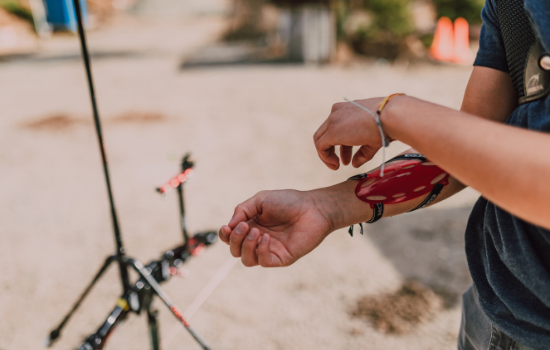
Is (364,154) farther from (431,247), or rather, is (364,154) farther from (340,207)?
(431,247)

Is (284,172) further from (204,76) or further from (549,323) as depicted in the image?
(204,76)

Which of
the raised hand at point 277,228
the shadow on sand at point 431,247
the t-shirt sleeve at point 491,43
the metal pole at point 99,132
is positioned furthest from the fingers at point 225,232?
the shadow on sand at point 431,247

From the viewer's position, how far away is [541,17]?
703mm

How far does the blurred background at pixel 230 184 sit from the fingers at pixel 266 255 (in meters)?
1.11

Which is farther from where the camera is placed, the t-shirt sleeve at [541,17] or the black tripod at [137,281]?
the black tripod at [137,281]

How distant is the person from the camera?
2.15 ft

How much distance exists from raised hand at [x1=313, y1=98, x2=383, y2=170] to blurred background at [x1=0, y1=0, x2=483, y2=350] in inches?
45.3

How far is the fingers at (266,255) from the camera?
1005 mm

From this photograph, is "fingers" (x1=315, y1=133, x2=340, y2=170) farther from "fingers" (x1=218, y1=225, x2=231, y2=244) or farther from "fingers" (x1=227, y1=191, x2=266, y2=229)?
"fingers" (x1=218, y1=225, x2=231, y2=244)

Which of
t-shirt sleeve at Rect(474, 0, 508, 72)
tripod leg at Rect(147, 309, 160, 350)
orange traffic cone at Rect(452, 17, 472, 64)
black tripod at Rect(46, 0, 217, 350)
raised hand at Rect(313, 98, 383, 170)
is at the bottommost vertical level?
tripod leg at Rect(147, 309, 160, 350)

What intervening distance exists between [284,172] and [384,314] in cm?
222

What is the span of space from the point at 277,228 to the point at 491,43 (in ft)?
2.39

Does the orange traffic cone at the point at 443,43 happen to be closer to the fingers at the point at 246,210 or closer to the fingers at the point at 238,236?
the fingers at the point at 246,210

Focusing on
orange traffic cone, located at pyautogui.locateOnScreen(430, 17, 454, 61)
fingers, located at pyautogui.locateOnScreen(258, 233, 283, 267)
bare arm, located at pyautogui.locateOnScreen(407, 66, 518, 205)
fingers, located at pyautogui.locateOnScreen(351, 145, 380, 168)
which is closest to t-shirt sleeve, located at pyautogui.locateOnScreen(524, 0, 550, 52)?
bare arm, located at pyautogui.locateOnScreen(407, 66, 518, 205)
